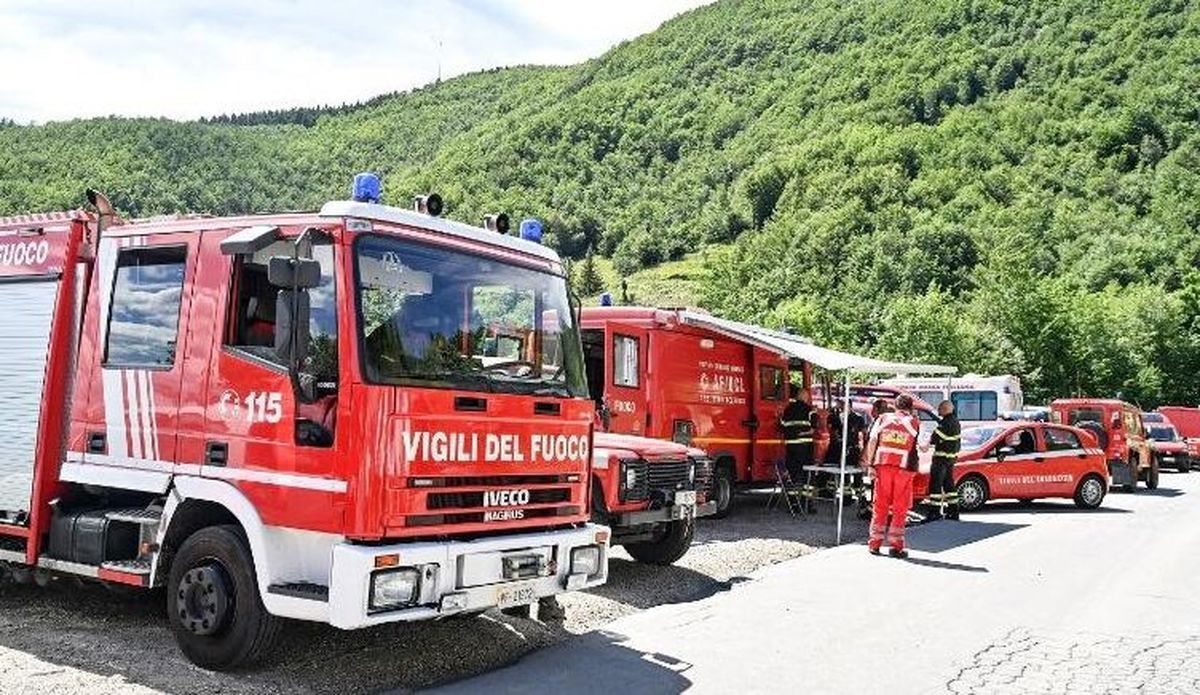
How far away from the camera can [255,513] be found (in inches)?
223

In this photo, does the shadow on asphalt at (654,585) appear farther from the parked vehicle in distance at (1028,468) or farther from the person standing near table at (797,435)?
the parked vehicle in distance at (1028,468)

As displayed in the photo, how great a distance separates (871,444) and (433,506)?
7994mm

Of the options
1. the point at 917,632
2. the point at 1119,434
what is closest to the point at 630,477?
the point at 917,632

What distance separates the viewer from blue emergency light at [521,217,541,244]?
719 cm

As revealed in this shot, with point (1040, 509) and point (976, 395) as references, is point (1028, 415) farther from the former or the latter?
point (1040, 509)

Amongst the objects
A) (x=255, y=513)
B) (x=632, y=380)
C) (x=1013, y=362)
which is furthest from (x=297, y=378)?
(x=1013, y=362)

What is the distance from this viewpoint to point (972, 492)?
56.6ft

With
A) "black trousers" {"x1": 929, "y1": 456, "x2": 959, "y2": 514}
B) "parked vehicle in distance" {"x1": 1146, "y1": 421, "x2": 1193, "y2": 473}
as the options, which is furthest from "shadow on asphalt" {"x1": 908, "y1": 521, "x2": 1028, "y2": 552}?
"parked vehicle in distance" {"x1": 1146, "y1": 421, "x2": 1193, "y2": 473}

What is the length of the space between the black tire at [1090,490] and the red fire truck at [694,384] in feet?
17.0

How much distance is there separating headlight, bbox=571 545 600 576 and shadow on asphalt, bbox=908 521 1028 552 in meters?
6.72

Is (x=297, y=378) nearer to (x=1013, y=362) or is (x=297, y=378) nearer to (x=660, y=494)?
(x=660, y=494)

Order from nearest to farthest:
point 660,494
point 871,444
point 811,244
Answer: point 660,494, point 871,444, point 811,244

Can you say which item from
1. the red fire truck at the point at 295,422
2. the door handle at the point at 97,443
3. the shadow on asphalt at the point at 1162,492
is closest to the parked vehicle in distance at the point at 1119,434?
the shadow on asphalt at the point at 1162,492

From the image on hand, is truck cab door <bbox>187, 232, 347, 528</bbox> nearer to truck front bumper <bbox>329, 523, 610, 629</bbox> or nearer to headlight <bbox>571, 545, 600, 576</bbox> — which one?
truck front bumper <bbox>329, 523, 610, 629</bbox>
